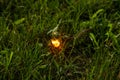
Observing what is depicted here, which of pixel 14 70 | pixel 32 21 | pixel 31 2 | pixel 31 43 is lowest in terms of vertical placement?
pixel 14 70

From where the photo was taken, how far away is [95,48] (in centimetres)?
231

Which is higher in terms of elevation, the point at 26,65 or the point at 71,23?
the point at 71,23

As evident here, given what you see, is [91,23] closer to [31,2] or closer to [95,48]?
[95,48]

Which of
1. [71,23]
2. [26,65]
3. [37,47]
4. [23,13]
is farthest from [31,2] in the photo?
[26,65]

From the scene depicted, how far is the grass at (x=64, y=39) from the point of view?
2127mm

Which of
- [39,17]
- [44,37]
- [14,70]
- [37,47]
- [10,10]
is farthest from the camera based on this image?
[10,10]

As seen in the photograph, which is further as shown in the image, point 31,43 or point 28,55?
point 31,43

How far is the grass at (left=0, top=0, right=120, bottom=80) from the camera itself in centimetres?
213

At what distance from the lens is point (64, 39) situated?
2455mm

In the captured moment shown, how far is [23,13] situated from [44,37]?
0.44 m

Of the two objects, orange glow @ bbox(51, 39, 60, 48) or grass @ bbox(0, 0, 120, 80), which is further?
orange glow @ bbox(51, 39, 60, 48)

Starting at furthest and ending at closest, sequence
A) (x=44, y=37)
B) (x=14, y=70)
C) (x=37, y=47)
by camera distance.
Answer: (x=44, y=37)
(x=37, y=47)
(x=14, y=70)

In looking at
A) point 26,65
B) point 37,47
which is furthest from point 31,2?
point 26,65

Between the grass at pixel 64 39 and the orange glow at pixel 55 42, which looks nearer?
the grass at pixel 64 39
